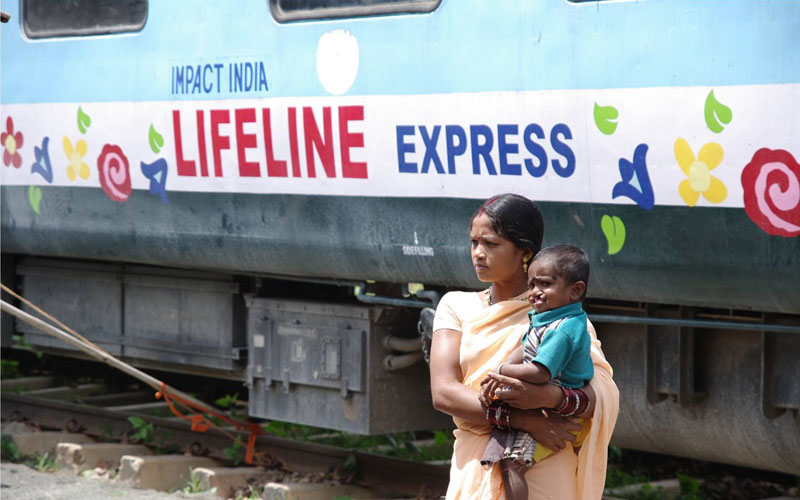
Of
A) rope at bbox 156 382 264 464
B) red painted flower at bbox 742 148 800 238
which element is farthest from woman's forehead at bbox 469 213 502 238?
rope at bbox 156 382 264 464

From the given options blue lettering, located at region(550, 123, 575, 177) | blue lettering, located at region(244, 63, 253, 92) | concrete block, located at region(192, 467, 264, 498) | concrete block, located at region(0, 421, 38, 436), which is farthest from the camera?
concrete block, located at region(0, 421, 38, 436)

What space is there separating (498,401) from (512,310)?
0.77 feet

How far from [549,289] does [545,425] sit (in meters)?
0.32

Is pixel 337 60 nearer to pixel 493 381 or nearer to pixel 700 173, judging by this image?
pixel 700 173

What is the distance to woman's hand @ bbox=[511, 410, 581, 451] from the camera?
2.91 meters

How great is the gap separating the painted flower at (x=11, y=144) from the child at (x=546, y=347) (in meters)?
4.56

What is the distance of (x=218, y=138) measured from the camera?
5840 millimetres

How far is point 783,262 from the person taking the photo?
4.14 m

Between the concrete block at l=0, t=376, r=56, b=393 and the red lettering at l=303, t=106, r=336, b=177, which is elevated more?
the red lettering at l=303, t=106, r=336, b=177

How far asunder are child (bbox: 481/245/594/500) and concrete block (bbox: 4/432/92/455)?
16.2 ft

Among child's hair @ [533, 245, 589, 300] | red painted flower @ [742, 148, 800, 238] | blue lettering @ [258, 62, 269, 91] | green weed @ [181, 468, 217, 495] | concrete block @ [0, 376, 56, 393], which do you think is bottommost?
green weed @ [181, 468, 217, 495]

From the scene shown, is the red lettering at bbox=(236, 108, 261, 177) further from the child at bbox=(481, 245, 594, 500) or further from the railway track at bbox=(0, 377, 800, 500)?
the child at bbox=(481, 245, 594, 500)

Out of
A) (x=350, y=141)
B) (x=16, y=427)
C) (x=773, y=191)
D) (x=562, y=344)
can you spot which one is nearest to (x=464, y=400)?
(x=562, y=344)

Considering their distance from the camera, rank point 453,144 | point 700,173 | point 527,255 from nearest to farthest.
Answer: point 527,255 → point 700,173 → point 453,144
